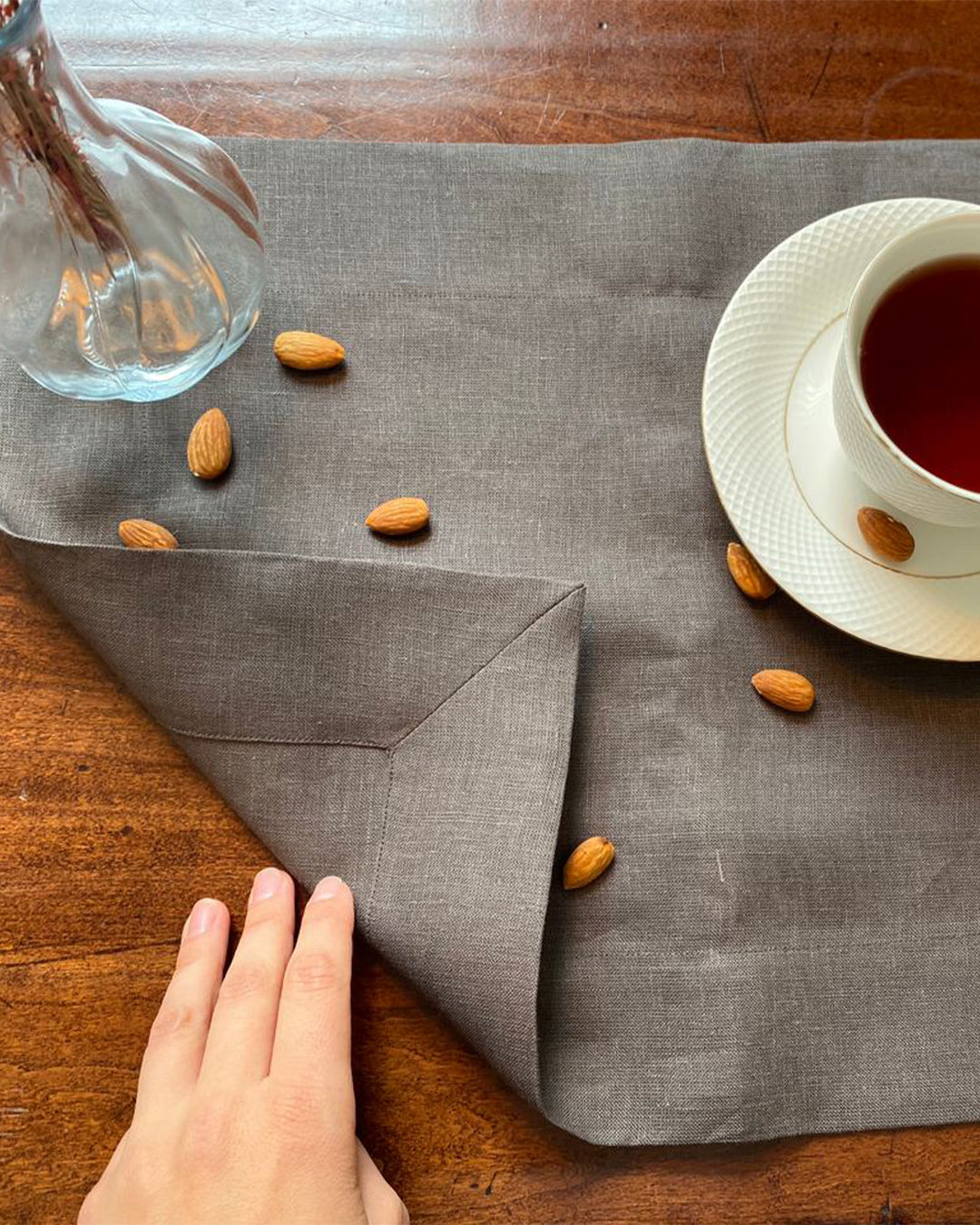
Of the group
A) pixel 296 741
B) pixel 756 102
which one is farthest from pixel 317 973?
pixel 756 102

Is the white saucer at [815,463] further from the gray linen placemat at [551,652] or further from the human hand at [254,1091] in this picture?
the human hand at [254,1091]

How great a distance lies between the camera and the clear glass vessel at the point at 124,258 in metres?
0.50

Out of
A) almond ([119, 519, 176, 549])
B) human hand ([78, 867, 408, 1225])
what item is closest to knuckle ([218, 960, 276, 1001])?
human hand ([78, 867, 408, 1225])

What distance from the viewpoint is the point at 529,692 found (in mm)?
579

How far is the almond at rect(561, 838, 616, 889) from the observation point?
59 cm

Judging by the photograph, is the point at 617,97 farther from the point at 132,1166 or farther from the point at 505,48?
the point at 132,1166

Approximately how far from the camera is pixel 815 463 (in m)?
0.59

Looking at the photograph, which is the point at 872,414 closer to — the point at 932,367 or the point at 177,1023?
the point at 932,367

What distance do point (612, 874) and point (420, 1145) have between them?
182mm

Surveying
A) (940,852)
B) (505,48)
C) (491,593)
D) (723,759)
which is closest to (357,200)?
(505,48)

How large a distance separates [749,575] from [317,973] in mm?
322

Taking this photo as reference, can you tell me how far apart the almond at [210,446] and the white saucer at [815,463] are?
269 mm

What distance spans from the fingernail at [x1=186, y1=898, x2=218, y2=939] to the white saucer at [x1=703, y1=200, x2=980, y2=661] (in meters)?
0.35

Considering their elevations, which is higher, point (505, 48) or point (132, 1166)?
point (505, 48)
